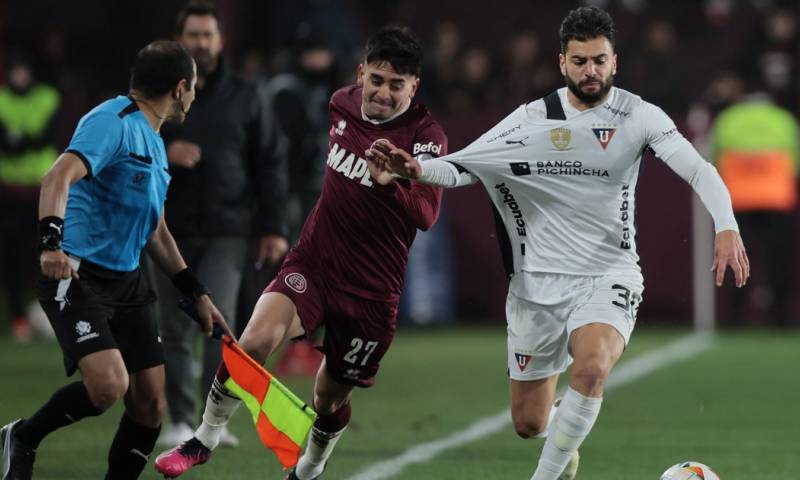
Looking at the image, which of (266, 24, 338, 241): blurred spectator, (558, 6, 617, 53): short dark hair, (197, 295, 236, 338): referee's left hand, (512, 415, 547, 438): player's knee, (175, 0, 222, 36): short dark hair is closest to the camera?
(197, 295, 236, 338): referee's left hand

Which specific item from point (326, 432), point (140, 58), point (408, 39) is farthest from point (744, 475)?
point (140, 58)

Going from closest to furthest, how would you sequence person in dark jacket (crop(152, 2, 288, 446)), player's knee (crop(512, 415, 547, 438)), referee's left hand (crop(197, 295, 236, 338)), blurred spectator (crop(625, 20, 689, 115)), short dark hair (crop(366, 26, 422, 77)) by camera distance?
referee's left hand (crop(197, 295, 236, 338)) → short dark hair (crop(366, 26, 422, 77)) → player's knee (crop(512, 415, 547, 438)) → person in dark jacket (crop(152, 2, 288, 446)) → blurred spectator (crop(625, 20, 689, 115))

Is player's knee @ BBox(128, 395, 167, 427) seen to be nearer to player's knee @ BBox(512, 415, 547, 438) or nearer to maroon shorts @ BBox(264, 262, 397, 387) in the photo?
maroon shorts @ BBox(264, 262, 397, 387)

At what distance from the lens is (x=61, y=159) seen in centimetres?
616

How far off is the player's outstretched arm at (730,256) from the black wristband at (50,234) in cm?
263

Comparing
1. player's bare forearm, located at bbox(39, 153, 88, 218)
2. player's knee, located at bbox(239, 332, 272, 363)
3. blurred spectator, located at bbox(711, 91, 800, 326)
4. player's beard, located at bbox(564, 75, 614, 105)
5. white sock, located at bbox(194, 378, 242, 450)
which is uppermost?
player's beard, located at bbox(564, 75, 614, 105)

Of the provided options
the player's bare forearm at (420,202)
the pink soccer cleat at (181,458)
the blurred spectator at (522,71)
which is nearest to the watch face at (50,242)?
the pink soccer cleat at (181,458)

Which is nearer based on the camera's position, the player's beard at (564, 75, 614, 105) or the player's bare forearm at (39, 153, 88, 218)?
the player's bare forearm at (39, 153, 88, 218)

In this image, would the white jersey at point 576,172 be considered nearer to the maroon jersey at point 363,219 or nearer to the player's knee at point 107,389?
the maroon jersey at point 363,219

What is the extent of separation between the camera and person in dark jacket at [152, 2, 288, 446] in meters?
8.86

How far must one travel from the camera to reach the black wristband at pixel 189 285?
685 cm

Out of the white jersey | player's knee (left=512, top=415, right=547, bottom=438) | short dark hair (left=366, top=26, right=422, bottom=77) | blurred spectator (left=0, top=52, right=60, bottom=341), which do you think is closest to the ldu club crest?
the white jersey

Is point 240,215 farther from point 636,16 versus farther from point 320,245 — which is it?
point 636,16

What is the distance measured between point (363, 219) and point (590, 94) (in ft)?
3.87
